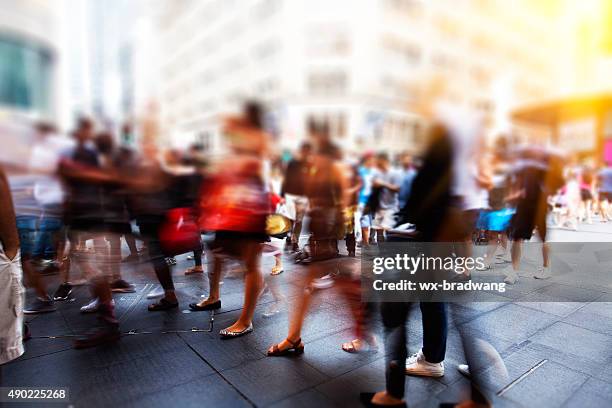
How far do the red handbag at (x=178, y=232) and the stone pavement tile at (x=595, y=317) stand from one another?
131 inches

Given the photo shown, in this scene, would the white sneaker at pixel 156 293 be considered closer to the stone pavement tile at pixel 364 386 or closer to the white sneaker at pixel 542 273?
the stone pavement tile at pixel 364 386

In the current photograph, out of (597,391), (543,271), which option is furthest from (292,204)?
(597,391)

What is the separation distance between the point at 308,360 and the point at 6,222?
2111 mm

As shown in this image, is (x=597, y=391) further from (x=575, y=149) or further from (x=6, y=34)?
(x=6, y=34)

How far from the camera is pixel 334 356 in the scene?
2.79 metres

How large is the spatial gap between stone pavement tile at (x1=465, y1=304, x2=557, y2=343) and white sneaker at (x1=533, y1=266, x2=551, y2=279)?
483mm

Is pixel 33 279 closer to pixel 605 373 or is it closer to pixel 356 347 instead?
pixel 356 347

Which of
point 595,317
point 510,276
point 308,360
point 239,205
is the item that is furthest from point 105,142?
point 595,317

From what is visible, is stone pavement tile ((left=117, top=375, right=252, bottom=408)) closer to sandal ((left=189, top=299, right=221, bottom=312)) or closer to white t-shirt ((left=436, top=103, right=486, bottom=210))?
sandal ((left=189, top=299, right=221, bottom=312))

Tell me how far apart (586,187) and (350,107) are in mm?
1796

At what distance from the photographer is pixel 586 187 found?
8.93ft

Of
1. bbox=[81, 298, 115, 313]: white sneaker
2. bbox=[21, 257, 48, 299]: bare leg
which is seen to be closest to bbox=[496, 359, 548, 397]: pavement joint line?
bbox=[81, 298, 115, 313]: white sneaker

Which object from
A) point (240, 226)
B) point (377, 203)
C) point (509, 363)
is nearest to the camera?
point (509, 363)

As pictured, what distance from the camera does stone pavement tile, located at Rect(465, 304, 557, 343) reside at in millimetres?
3061
